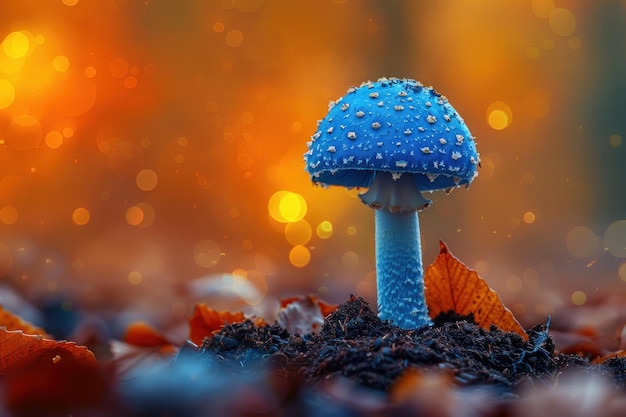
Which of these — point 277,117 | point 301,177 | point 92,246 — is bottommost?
point 92,246

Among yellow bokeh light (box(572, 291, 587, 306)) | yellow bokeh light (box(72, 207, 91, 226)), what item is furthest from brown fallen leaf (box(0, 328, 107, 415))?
yellow bokeh light (box(72, 207, 91, 226))

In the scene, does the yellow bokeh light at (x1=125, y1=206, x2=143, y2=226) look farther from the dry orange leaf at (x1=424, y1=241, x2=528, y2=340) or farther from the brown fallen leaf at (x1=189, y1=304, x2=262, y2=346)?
the dry orange leaf at (x1=424, y1=241, x2=528, y2=340)

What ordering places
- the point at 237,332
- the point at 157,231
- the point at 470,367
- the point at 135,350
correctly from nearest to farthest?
the point at 470,367 < the point at 237,332 < the point at 135,350 < the point at 157,231

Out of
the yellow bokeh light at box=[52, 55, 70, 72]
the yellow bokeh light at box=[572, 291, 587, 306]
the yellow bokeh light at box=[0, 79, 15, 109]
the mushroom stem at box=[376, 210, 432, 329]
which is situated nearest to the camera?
the mushroom stem at box=[376, 210, 432, 329]

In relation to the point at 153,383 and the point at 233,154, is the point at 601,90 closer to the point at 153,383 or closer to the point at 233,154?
the point at 233,154

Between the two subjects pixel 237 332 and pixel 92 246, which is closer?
pixel 237 332

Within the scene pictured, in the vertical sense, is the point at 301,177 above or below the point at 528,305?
above

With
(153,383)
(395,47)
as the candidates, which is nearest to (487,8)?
(395,47)

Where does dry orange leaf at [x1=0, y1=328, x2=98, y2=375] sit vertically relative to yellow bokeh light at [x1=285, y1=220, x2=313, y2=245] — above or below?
below
